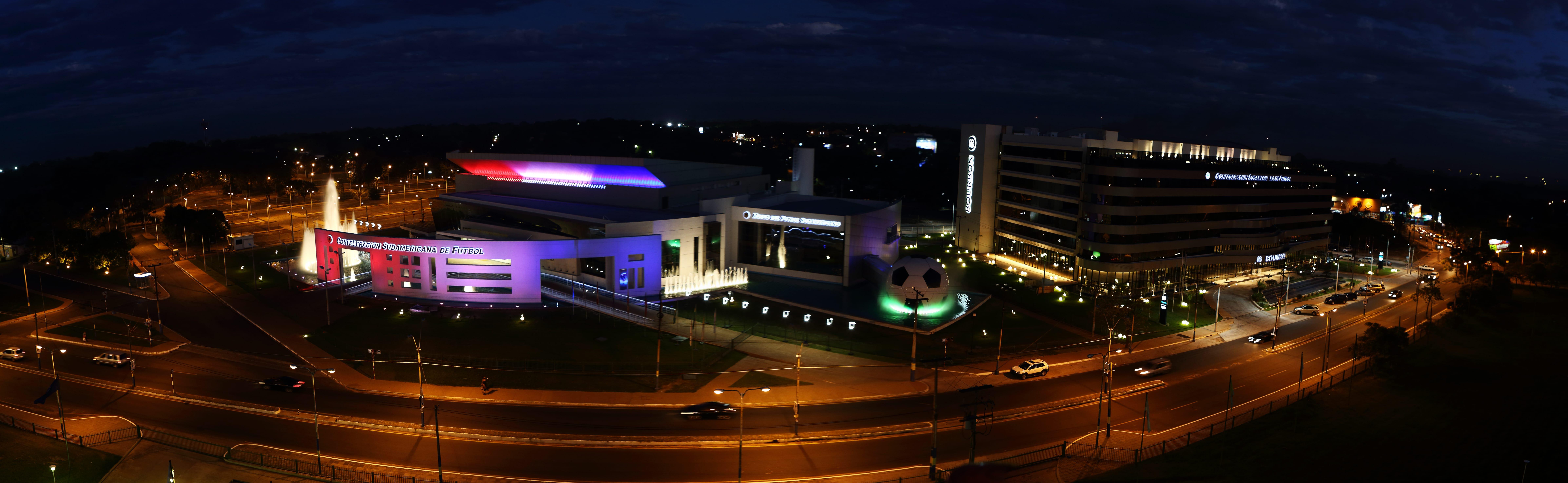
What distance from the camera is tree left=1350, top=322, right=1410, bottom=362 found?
57.3 metres

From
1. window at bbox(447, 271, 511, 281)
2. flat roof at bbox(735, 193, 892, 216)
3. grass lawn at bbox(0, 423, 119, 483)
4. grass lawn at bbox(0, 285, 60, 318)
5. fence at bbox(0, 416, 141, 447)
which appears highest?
flat roof at bbox(735, 193, 892, 216)

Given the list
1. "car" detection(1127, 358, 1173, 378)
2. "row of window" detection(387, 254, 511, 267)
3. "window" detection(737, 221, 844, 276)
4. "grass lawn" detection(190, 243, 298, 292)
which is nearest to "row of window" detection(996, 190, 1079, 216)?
"window" detection(737, 221, 844, 276)

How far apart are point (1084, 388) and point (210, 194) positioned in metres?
151

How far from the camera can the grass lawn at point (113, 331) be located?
195ft

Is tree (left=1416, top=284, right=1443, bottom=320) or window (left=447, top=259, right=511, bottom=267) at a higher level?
window (left=447, top=259, right=511, bottom=267)

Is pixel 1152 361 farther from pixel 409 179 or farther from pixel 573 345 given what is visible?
pixel 409 179

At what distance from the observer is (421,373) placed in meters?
46.4

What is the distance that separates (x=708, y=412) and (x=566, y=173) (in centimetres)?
5536

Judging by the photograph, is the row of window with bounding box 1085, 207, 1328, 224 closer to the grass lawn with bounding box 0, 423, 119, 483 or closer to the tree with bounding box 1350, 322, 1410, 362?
the tree with bounding box 1350, 322, 1410, 362

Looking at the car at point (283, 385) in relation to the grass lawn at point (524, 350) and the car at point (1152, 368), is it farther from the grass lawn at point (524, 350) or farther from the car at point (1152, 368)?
the car at point (1152, 368)

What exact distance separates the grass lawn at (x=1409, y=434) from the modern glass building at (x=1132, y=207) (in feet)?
84.1

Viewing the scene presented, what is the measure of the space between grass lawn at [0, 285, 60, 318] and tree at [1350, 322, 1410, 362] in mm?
103518

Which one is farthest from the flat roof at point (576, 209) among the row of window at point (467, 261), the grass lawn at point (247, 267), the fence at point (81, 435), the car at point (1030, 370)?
Result: the fence at point (81, 435)

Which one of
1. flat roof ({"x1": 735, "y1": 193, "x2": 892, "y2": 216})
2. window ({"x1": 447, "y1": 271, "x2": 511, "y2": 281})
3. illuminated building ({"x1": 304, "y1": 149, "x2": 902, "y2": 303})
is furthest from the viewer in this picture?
flat roof ({"x1": 735, "y1": 193, "x2": 892, "y2": 216})
